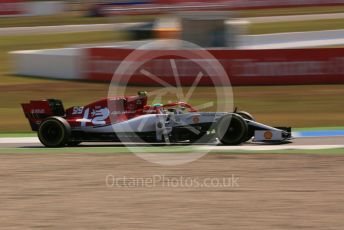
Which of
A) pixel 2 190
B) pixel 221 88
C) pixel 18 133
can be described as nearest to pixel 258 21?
pixel 221 88

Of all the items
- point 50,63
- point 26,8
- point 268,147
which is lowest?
point 268,147

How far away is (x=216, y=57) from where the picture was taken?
21.4 m

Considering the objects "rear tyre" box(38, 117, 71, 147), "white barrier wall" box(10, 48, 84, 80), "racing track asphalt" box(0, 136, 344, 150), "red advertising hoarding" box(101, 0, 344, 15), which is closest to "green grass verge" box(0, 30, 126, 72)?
"white barrier wall" box(10, 48, 84, 80)

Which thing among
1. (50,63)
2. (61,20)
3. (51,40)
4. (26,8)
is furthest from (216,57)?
(26,8)

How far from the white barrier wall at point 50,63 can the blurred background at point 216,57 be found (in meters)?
0.04

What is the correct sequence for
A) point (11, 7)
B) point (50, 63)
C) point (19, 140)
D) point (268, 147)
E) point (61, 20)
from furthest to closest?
point (61, 20) < point (11, 7) < point (50, 63) < point (19, 140) < point (268, 147)

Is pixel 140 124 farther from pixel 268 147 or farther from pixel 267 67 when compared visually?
A: pixel 267 67

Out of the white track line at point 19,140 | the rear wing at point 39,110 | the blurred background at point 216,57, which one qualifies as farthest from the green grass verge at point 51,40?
the rear wing at point 39,110

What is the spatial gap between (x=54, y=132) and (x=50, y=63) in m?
13.0

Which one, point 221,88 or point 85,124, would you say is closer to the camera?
point 85,124

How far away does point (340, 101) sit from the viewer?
18750 millimetres

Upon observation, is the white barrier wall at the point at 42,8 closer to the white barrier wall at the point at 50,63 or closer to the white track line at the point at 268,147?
the white barrier wall at the point at 50,63

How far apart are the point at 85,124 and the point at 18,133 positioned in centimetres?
342

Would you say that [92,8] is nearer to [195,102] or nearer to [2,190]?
[195,102]
